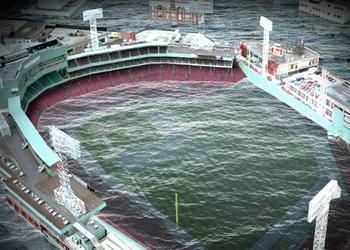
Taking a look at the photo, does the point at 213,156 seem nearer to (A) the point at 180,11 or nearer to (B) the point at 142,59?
(B) the point at 142,59

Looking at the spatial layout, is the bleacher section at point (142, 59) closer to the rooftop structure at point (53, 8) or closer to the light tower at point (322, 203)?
the rooftop structure at point (53, 8)

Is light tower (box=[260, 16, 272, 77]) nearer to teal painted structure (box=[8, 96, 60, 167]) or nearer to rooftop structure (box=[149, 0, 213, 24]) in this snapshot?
rooftop structure (box=[149, 0, 213, 24])

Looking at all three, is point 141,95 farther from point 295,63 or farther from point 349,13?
point 349,13

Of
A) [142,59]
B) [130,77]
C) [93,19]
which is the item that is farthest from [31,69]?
[142,59]

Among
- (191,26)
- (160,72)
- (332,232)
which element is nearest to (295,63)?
(160,72)

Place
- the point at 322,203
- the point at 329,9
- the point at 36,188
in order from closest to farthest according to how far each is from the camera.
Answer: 1. the point at 322,203
2. the point at 36,188
3. the point at 329,9

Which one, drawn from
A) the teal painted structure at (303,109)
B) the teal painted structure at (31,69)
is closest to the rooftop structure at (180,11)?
the teal painted structure at (303,109)

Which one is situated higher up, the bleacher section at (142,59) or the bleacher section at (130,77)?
the bleacher section at (142,59)
